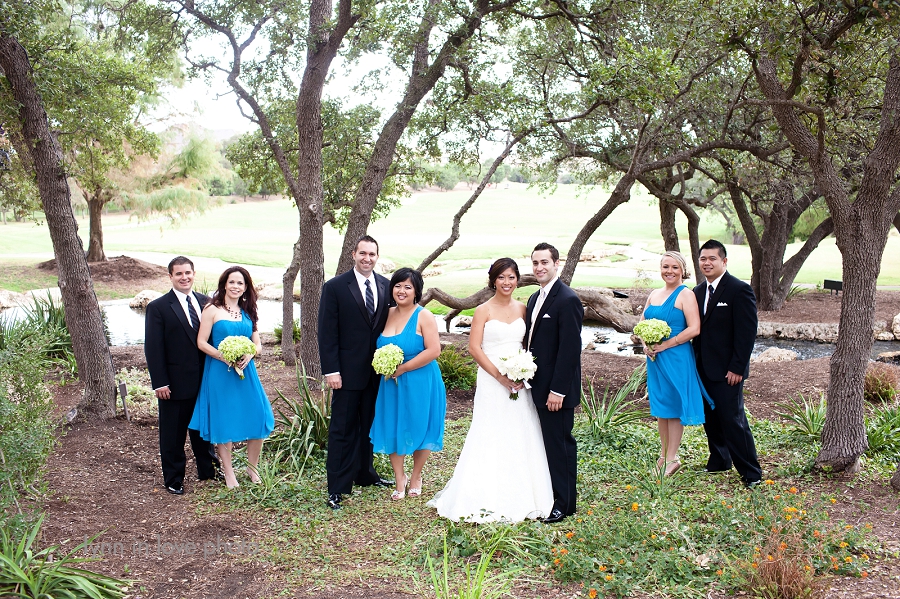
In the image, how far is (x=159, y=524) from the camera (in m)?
5.53

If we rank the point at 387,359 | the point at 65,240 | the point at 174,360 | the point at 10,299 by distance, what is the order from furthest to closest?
the point at 10,299
the point at 65,240
the point at 174,360
the point at 387,359

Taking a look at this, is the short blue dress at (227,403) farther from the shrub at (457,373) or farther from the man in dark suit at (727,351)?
the shrub at (457,373)

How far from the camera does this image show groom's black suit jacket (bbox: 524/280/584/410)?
545 centimetres

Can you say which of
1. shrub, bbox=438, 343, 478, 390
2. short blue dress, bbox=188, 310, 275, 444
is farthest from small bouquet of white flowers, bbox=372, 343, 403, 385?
shrub, bbox=438, 343, 478, 390

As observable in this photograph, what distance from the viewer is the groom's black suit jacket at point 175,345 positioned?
6348mm

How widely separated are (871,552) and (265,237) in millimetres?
56115

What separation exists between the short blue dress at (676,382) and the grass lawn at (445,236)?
50.3ft

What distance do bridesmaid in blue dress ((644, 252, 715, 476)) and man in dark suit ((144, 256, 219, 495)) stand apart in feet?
13.8

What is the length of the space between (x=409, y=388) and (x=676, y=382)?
8.03 ft

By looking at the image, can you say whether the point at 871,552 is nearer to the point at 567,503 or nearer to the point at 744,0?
the point at 567,503

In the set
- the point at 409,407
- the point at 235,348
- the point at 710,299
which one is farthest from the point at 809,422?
the point at 235,348

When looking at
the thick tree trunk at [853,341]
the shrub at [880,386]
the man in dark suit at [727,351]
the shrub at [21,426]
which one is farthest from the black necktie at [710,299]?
the shrub at [21,426]

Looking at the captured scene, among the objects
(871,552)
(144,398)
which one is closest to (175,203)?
(144,398)

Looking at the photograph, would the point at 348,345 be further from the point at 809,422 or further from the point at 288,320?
the point at 288,320
